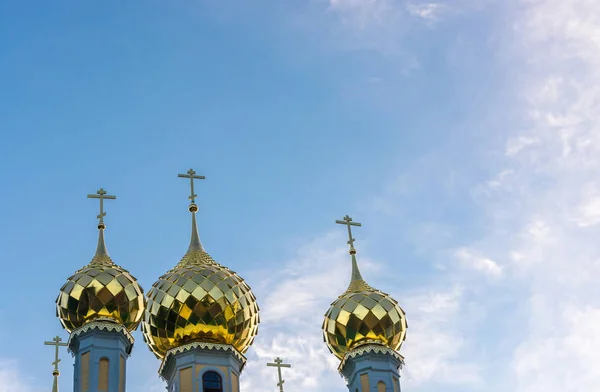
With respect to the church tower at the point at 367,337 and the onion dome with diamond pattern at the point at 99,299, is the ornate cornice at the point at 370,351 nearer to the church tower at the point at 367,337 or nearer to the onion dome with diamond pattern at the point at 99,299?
the church tower at the point at 367,337

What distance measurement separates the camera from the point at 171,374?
28.0 m

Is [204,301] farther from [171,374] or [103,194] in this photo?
[103,194]

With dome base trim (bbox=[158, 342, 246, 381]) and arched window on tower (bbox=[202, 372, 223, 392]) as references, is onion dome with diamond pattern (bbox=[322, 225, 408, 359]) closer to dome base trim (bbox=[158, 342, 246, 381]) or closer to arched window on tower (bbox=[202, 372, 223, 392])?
dome base trim (bbox=[158, 342, 246, 381])

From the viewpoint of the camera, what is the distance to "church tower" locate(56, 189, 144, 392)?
2675 centimetres

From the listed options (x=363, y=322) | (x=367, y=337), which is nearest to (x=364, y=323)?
(x=363, y=322)

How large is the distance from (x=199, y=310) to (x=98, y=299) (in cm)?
250

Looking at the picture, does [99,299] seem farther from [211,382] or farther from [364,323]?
[364,323]

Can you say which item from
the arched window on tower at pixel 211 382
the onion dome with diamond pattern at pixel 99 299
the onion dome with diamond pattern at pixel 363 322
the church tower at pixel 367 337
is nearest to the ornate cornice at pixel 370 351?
the church tower at pixel 367 337

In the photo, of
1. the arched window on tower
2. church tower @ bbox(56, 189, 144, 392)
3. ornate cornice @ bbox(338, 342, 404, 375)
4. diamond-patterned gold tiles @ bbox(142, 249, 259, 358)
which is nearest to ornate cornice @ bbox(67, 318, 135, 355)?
church tower @ bbox(56, 189, 144, 392)

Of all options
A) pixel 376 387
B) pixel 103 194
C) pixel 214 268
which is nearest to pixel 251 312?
pixel 214 268

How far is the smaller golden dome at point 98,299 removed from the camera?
1101 inches

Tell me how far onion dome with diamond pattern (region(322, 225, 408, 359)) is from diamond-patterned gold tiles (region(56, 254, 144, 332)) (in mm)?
4980

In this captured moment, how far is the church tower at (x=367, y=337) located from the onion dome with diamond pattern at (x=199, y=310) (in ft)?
6.96

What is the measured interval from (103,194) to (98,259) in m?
2.54
